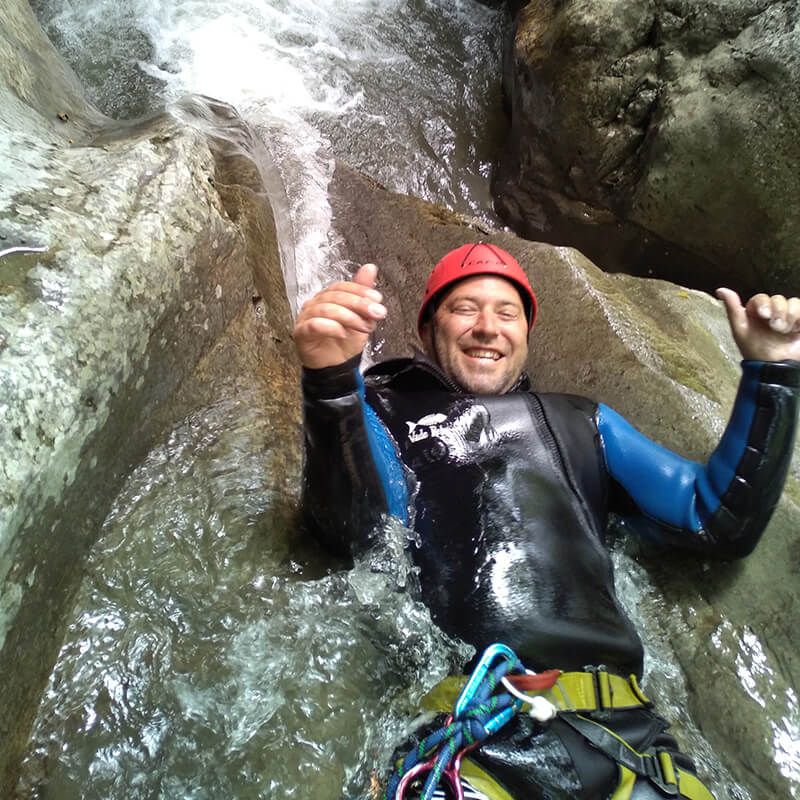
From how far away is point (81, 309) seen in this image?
1.74 meters

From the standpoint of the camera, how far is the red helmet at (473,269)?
2938 millimetres

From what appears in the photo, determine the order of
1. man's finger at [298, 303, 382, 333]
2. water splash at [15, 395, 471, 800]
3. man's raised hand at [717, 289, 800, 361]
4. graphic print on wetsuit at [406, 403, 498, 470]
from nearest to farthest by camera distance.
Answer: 1. water splash at [15, 395, 471, 800]
2. man's finger at [298, 303, 382, 333]
3. man's raised hand at [717, 289, 800, 361]
4. graphic print on wetsuit at [406, 403, 498, 470]

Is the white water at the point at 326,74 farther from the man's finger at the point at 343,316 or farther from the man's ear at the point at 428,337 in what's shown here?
the man's finger at the point at 343,316

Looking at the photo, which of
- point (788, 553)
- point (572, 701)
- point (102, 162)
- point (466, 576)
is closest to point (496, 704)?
point (572, 701)

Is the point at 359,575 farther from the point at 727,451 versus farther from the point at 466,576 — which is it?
the point at 727,451

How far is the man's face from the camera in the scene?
8.97ft

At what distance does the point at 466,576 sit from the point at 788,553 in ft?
4.34

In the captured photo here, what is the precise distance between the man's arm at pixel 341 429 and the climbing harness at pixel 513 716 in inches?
21.9

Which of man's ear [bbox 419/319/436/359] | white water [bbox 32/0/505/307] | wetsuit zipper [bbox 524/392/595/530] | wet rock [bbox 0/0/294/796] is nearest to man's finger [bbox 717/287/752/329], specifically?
wetsuit zipper [bbox 524/392/595/530]

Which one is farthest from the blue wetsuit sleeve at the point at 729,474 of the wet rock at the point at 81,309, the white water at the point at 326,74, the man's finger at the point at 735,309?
the white water at the point at 326,74

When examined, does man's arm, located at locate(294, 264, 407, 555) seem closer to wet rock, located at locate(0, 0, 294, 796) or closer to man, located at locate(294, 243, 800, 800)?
man, located at locate(294, 243, 800, 800)

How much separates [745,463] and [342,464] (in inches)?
55.2

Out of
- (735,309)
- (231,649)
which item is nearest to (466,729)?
(231,649)

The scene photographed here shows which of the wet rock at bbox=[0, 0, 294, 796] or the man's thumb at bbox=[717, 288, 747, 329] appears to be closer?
the wet rock at bbox=[0, 0, 294, 796]
